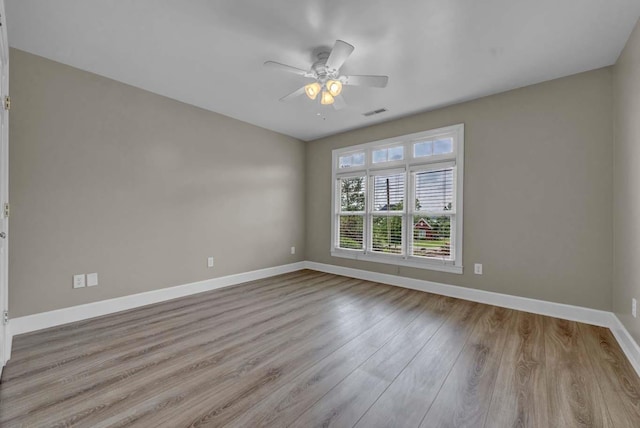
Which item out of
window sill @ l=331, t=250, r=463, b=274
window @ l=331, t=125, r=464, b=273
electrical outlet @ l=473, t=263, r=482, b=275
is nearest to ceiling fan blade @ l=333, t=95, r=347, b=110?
window @ l=331, t=125, r=464, b=273

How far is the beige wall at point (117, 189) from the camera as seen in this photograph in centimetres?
261

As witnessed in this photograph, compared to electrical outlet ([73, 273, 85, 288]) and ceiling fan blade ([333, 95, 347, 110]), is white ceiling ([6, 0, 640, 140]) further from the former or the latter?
electrical outlet ([73, 273, 85, 288])

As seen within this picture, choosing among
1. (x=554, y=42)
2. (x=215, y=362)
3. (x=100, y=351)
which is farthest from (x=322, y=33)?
(x=100, y=351)

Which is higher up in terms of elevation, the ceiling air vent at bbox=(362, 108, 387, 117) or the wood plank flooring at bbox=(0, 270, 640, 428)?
the ceiling air vent at bbox=(362, 108, 387, 117)

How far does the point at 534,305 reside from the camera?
3.17 metres

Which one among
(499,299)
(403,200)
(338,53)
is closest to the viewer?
(338,53)

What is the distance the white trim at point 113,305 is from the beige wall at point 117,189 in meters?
0.07

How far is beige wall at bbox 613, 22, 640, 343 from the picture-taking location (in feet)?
7.00

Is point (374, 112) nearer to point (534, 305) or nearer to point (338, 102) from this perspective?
point (338, 102)

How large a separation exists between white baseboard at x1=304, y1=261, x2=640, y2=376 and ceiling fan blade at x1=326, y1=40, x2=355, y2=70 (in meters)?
3.18

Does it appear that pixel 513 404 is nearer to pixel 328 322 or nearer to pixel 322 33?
pixel 328 322

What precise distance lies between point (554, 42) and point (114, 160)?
4.63m

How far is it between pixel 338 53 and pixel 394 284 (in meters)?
3.45

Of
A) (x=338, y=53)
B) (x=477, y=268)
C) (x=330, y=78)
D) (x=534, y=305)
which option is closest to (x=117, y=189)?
(x=330, y=78)
